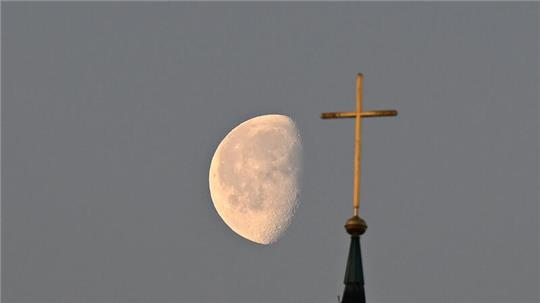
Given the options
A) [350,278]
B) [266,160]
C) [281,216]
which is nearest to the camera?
[350,278]

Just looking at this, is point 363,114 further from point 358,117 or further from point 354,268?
point 354,268

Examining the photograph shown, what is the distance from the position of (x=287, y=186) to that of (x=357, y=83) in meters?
13.1

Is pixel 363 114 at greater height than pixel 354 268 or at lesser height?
greater

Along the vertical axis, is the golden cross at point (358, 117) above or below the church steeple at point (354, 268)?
above

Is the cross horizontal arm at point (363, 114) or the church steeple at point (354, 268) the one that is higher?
the cross horizontal arm at point (363, 114)

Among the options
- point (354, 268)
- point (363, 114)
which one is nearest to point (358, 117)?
point (363, 114)

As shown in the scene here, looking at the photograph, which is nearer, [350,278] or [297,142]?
[350,278]

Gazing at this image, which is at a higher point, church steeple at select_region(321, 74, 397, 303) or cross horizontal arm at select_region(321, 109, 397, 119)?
cross horizontal arm at select_region(321, 109, 397, 119)

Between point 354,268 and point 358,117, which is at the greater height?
point 358,117

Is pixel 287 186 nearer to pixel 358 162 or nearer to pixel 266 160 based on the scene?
pixel 266 160

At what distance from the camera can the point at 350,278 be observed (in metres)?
60.1

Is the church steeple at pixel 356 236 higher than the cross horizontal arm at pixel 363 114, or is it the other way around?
the cross horizontal arm at pixel 363 114

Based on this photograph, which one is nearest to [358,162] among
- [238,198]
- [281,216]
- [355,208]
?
[355,208]

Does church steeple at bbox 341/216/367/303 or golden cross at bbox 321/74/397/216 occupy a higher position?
golden cross at bbox 321/74/397/216
